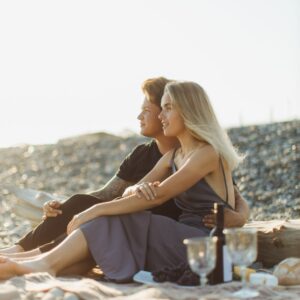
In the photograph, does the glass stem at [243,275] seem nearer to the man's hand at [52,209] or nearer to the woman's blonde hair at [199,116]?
the woman's blonde hair at [199,116]

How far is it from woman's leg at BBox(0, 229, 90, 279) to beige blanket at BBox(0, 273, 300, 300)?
0.63ft

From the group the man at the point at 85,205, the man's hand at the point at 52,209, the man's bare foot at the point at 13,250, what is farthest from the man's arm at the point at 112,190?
the man's bare foot at the point at 13,250

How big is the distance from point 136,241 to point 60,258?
1.75 feet

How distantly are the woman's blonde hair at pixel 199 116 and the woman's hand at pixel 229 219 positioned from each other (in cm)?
33

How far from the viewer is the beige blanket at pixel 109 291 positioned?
4.48m

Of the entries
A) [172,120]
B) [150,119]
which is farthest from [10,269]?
[150,119]

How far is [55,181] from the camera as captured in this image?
21.3m

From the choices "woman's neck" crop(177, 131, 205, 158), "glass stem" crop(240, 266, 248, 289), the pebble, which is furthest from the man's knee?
the pebble

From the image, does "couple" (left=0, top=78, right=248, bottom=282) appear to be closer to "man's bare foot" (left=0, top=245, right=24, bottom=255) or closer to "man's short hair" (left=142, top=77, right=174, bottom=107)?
"man's bare foot" (left=0, top=245, right=24, bottom=255)

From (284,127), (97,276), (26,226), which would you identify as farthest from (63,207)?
(284,127)

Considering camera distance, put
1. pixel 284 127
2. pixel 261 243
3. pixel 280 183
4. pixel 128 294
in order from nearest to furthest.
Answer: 1. pixel 128 294
2. pixel 261 243
3. pixel 280 183
4. pixel 284 127

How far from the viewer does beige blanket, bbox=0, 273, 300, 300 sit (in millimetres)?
4480

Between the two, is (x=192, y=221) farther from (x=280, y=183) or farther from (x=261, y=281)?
(x=280, y=183)

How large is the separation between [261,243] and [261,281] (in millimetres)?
1192
